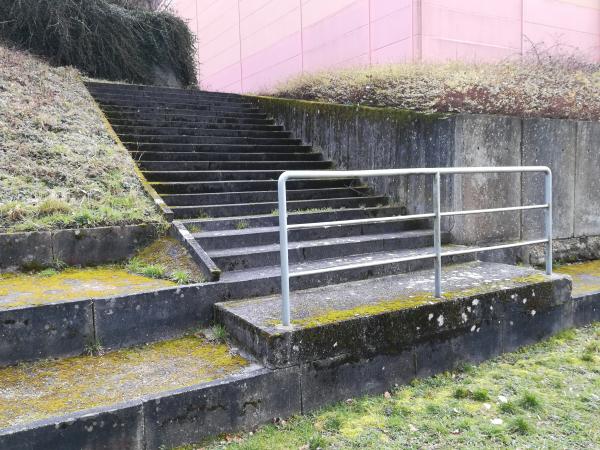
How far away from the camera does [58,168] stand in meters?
5.55

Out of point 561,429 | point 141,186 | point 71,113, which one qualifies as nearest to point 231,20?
point 71,113

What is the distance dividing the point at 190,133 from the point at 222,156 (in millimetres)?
1066

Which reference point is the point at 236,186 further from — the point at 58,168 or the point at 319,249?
the point at 58,168

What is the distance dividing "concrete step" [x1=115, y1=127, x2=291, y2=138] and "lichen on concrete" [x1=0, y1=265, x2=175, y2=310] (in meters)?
3.66

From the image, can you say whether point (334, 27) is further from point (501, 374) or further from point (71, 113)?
point (501, 374)

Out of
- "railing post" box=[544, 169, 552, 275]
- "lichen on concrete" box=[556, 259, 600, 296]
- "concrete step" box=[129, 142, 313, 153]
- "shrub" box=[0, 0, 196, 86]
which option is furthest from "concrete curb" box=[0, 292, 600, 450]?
"shrub" box=[0, 0, 196, 86]

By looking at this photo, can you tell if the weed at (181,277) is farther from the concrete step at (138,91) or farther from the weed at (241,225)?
the concrete step at (138,91)

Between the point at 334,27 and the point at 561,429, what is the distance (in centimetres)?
1107

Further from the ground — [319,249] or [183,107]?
[183,107]

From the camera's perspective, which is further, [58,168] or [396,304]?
[58,168]

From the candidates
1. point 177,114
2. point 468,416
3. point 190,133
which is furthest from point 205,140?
point 468,416

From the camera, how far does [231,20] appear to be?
17766 mm

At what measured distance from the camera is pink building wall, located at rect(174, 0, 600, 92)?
10344mm

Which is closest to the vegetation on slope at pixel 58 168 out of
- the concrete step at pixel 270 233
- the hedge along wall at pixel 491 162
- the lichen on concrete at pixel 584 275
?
the concrete step at pixel 270 233
